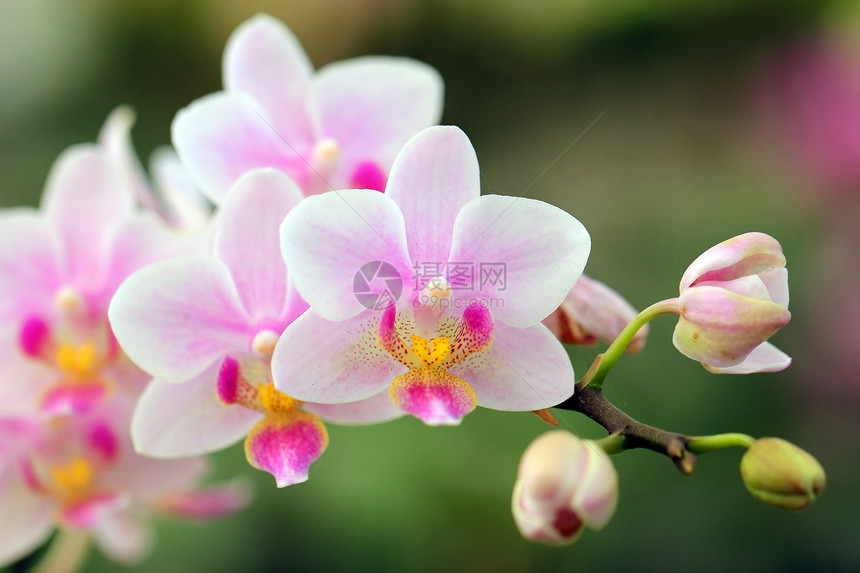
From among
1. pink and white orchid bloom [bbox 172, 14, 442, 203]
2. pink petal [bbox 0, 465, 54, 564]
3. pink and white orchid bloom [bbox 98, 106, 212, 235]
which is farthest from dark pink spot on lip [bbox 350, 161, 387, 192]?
pink petal [bbox 0, 465, 54, 564]

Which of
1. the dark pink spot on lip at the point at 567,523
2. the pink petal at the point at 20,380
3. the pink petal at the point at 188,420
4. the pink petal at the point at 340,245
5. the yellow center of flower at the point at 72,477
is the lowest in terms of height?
the yellow center of flower at the point at 72,477

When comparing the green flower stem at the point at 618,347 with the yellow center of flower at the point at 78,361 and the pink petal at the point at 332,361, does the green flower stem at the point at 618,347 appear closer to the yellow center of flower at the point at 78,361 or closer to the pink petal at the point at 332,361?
the pink petal at the point at 332,361

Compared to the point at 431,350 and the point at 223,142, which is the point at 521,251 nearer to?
the point at 431,350

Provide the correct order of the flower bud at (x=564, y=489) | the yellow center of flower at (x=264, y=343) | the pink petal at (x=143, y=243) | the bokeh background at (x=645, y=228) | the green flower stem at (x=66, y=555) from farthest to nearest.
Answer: the bokeh background at (x=645, y=228)
the green flower stem at (x=66, y=555)
the pink petal at (x=143, y=243)
the yellow center of flower at (x=264, y=343)
the flower bud at (x=564, y=489)

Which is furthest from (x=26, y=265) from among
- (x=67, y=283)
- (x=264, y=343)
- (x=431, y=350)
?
(x=431, y=350)

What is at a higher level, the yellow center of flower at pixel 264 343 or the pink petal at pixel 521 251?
the pink petal at pixel 521 251

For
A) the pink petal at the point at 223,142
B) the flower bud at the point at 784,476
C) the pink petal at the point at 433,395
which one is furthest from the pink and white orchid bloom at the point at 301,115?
the flower bud at the point at 784,476
